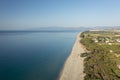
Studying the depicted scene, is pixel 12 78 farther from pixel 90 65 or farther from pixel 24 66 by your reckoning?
pixel 90 65

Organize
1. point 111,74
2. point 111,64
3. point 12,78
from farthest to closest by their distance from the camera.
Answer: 1. point 111,64
2. point 12,78
3. point 111,74

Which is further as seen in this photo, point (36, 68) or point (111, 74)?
point (36, 68)

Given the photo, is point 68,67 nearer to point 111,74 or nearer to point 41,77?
point 41,77

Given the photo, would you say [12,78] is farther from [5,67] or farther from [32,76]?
[5,67]

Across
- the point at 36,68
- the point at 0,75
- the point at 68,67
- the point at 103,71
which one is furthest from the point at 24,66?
the point at 103,71

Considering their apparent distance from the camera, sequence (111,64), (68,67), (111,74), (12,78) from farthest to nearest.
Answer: (68,67) → (111,64) → (12,78) → (111,74)

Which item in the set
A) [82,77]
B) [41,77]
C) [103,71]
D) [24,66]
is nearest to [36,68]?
[24,66]

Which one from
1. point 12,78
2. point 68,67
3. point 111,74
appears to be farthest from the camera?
point 68,67

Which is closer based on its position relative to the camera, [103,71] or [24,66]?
[103,71]

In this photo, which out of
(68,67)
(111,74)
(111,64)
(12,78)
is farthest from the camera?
(68,67)
